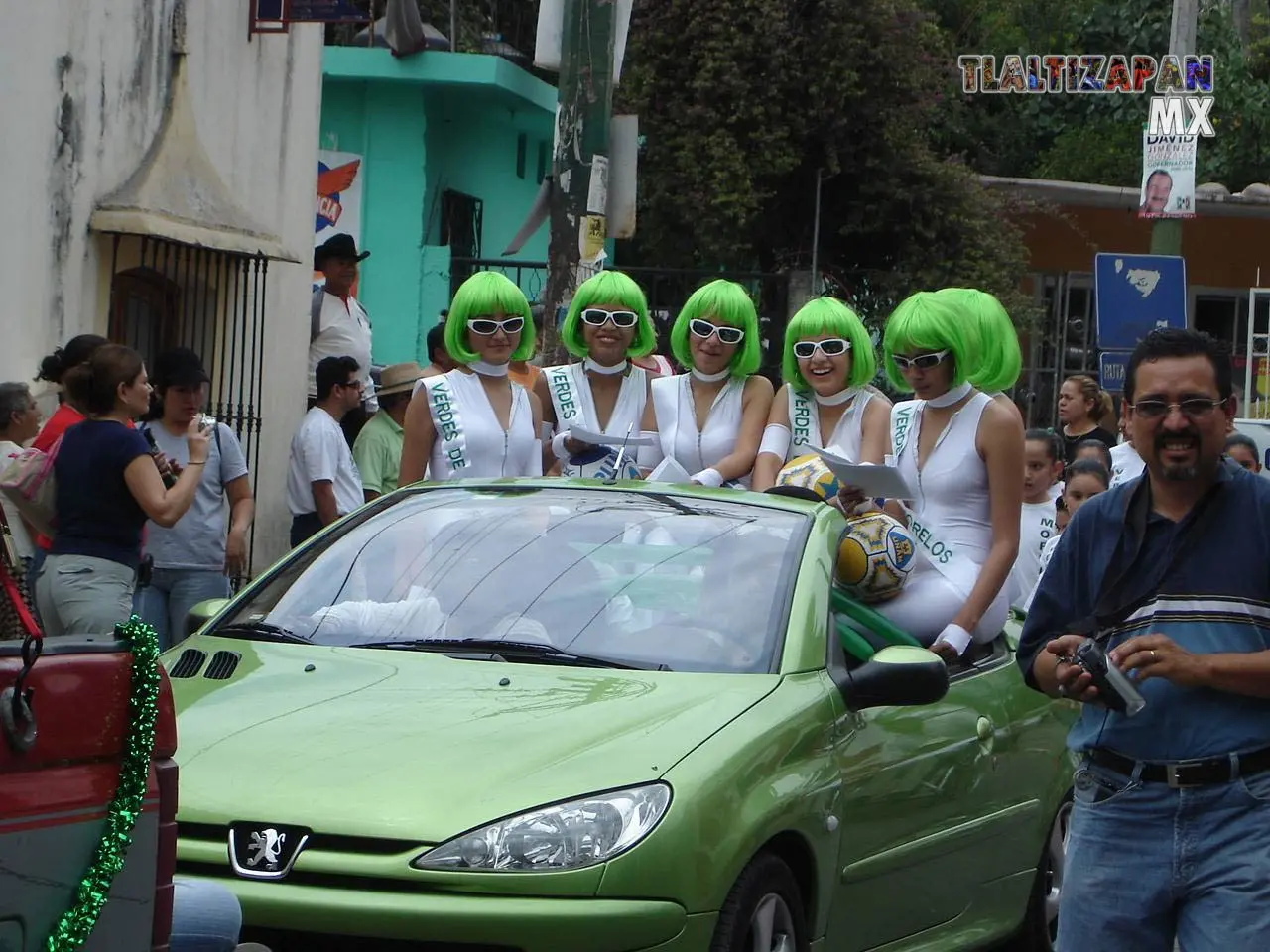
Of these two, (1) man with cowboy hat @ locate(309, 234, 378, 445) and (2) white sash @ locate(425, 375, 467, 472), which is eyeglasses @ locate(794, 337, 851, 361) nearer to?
(2) white sash @ locate(425, 375, 467, 472)

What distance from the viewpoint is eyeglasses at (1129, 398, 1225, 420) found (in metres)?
4.17

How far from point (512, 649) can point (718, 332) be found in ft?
8.56

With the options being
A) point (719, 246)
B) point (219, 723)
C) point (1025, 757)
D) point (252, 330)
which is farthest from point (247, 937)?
point (719, 246)

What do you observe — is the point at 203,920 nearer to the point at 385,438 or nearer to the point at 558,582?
the point at 558,582

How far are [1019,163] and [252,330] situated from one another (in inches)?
788

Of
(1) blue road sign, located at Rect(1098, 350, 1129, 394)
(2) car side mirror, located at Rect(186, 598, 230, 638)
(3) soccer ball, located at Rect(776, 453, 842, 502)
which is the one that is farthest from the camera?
(1) blue road sign, located at Rect(1098, 350, 1129, 394)

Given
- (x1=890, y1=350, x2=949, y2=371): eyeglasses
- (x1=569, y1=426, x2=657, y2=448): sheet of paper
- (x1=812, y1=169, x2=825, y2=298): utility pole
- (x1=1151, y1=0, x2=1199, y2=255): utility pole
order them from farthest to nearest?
(x1=812, y1=169, x2=825, y2=298): utility pole
(x1=1151, y1=0, x2=1199, y2=255): utility pole
(x1=569, y1=426, x2=657, y2=448): sheet of paper
(x1=890, y1=350, x2=949, y2=371): eyeglasses

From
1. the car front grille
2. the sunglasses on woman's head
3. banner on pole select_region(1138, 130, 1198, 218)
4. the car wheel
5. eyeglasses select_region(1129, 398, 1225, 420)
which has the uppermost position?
banner on pole select_region(1138, 130, 1198, 218)

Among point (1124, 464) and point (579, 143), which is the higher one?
point (579, 143)

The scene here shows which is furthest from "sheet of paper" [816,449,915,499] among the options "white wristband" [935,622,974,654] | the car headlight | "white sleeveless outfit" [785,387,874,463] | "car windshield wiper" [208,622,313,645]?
the car headlight

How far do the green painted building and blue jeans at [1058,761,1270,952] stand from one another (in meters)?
14.3

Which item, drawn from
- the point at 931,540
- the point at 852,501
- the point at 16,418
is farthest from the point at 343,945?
the point at 16,418

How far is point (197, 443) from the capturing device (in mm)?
8070

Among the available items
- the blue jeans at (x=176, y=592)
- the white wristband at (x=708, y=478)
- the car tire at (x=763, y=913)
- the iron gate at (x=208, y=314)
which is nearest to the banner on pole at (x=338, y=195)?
the iron gate at (x=208, y=314)
